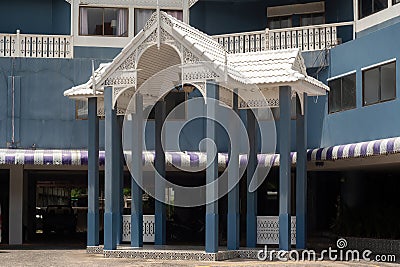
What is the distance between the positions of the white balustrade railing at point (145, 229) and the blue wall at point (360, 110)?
5137 millimetres

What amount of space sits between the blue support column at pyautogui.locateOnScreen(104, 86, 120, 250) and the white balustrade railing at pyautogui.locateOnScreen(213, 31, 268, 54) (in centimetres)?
559

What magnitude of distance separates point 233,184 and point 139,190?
2811 mm

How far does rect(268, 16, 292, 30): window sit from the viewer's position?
26844 mm

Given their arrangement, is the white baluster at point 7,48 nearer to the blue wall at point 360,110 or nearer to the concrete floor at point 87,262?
the concrete floor at point 87,262

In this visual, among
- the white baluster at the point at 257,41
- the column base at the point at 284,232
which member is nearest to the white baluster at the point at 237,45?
the white baluster at the point at 257,41

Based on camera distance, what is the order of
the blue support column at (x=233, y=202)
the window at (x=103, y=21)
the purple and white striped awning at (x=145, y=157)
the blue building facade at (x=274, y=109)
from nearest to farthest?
the blue support column at (x=233, y=202), the blue building facade at (x=274, y=109), the purple and white striped awning at (x=145, y=157), the window at (x=103, y=21)

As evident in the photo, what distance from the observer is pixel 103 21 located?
25.7 meters

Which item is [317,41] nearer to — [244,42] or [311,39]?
[311,39]

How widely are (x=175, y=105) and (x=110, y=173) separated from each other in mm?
5259

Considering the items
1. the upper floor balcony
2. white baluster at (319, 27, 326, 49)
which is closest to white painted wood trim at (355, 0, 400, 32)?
the upper floor balcony

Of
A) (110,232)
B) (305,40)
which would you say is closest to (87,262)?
(110,232)

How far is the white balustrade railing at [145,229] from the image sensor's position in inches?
824

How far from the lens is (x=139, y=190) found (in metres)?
20.1

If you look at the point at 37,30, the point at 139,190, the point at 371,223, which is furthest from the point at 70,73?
the point at 371,223
